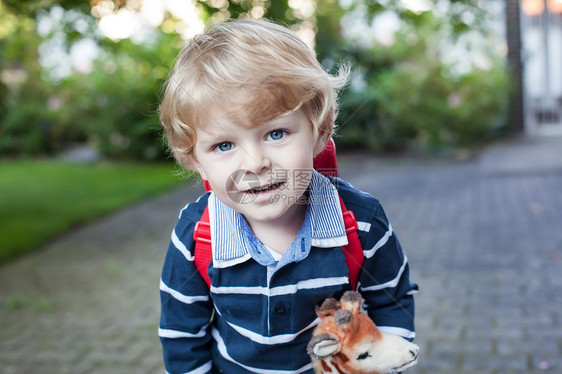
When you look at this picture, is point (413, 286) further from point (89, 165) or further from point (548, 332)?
point (89, 165)

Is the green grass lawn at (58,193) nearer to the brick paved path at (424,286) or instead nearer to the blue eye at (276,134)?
the brick paved path at (424,286)

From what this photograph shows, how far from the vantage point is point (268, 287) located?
5.20 ft

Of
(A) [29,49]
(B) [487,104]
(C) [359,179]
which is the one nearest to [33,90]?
(A) [29,49]

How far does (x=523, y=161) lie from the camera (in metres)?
11.5

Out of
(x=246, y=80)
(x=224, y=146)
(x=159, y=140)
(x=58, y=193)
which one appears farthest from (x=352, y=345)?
(x=159, y=140)

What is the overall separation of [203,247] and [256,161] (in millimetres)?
341

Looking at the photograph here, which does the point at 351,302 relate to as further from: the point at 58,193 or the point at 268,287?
the point at 58,193

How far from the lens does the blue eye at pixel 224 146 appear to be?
148cm

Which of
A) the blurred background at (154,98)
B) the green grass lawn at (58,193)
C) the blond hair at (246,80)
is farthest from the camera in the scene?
the blurred background at (154,98)

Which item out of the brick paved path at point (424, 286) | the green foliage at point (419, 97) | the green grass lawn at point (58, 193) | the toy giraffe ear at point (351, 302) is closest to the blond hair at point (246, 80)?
the toy giraffe ear at point (351, 302)

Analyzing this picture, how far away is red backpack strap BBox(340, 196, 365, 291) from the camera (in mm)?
1622

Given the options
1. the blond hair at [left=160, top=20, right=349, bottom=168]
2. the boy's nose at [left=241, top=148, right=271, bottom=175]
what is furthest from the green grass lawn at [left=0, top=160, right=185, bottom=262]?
the boy's nose at [left=241, top=148, right=271, bottom=175]

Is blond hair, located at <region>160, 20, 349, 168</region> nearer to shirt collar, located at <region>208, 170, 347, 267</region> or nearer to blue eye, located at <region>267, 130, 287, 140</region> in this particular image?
blue eye, located at <region>267, 130, 287, 140</region>

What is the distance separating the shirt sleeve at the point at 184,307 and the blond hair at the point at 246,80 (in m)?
0.27
